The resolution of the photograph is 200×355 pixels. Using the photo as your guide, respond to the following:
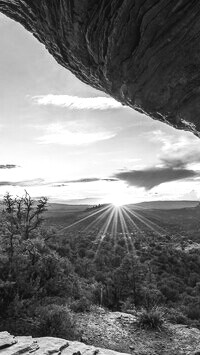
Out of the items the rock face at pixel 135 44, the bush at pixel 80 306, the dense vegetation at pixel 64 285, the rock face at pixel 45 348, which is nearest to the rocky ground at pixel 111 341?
the rock face at pixel 45 348

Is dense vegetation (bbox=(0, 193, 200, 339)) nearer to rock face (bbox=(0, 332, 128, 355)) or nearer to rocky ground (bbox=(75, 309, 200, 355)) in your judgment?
rocky ground (bbox=(75, 309, 200, 355))

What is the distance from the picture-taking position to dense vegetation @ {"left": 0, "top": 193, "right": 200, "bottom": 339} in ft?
48.5

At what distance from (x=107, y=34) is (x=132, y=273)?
25.3 m

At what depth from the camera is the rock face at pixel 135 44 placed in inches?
223

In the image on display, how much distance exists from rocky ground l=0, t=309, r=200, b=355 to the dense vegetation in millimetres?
928

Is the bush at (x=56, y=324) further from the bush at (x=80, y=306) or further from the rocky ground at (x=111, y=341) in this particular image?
the bush at (x=80, y=306)

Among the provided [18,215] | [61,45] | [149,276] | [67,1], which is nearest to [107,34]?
[67,1]

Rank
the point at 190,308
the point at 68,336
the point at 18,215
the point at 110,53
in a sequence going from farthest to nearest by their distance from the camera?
the point at 18,215 → the point at 190,308 → the point at 68,336 → the point at 110,53

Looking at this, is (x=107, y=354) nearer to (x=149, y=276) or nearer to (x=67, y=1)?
(x=67, y=1)

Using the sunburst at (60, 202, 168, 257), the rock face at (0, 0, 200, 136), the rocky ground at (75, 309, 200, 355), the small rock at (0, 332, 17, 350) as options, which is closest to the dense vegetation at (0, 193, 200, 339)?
the rocky ground at (75, 309, 200, 355)

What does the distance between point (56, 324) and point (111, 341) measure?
2.47 meters

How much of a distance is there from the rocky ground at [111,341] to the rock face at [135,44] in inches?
278

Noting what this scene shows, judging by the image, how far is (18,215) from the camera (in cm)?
3541

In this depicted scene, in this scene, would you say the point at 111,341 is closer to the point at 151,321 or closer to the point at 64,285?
the point at 151,321
